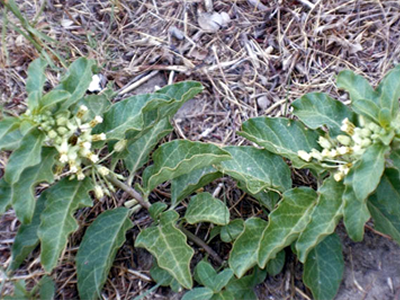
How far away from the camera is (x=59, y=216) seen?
220cm

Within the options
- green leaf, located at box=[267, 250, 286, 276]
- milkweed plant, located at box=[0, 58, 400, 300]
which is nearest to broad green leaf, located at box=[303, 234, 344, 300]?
milkweed plant, located at box=[0, 58, 400, 300]

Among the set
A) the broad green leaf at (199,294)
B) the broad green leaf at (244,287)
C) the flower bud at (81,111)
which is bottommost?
the broad green leaf at (244,287)

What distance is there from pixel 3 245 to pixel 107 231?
645 millimetres

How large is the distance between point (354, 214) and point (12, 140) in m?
1.49

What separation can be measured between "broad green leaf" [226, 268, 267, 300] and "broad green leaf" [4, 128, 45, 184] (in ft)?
3.62

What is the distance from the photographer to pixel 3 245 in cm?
269

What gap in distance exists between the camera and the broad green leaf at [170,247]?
2250 mm

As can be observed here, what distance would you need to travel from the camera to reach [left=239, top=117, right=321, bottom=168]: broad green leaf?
2482 mm

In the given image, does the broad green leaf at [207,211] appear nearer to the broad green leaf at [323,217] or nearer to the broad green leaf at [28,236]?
the broad green leaf at [323,217]

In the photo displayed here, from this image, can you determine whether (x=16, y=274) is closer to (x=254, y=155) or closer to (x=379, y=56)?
(x=254, y=155)

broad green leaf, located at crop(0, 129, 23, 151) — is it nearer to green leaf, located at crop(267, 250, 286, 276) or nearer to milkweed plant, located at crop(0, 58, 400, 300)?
milkweed plant, located at crop(0, 58, 400, 300)

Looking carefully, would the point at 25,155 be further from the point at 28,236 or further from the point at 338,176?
the point at 338,176

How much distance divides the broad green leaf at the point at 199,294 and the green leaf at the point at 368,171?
808mm

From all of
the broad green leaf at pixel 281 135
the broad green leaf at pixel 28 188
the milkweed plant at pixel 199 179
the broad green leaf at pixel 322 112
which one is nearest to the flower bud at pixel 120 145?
the milkweed plant at pixel 199 179
